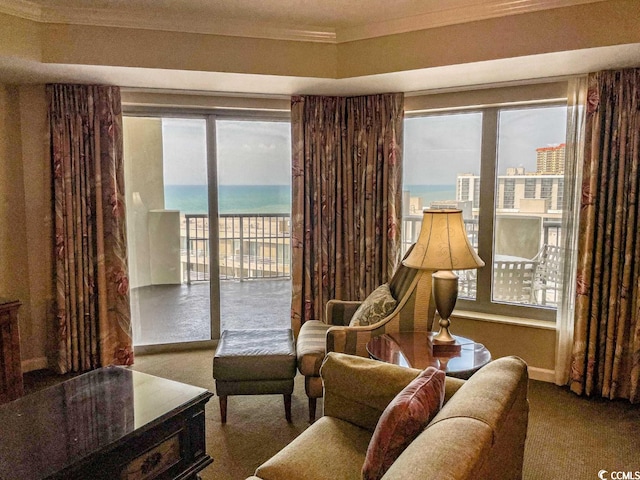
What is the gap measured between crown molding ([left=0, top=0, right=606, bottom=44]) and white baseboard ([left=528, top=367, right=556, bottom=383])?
8.26ft

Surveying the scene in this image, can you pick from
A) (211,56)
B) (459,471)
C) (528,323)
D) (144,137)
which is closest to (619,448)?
(528,323)

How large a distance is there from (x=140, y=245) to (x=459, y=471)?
3608 mm

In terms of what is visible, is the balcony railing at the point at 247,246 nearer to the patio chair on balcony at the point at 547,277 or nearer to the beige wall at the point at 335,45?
the patio chair on balcony at the point at 547,277

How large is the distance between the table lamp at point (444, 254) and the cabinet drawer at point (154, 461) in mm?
1473

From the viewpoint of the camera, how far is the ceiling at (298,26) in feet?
9.51

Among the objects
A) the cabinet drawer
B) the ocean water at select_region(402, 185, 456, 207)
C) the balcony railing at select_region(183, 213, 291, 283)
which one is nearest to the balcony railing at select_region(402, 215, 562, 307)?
the ocean water at select_region(402, 185, 456, 207)

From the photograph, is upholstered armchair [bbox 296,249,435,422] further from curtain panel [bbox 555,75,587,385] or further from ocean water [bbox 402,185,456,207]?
curtain panel [bbox 555,75,587,385]

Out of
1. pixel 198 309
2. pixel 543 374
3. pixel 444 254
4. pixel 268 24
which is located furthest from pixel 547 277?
pixel 198 309

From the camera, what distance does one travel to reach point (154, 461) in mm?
1942

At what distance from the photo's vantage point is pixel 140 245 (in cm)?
415

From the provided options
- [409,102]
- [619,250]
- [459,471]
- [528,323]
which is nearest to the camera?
[459,471]

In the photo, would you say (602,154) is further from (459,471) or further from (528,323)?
(459,471)

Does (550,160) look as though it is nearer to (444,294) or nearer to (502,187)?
(502,187)

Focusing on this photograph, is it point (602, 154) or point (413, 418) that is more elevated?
point (602, 154)
